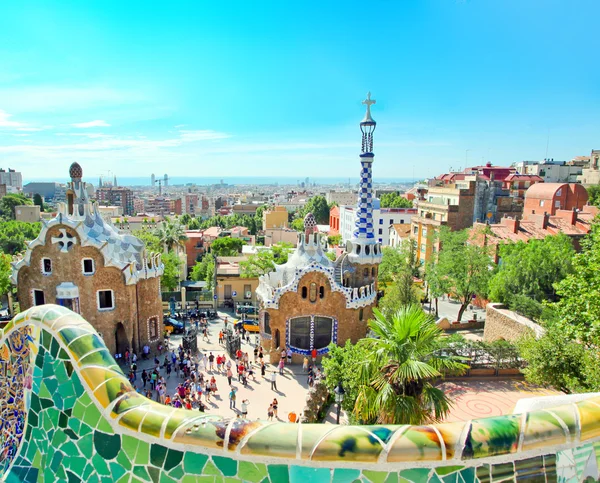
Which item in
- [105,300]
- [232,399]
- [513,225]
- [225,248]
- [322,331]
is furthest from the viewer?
[225,248]

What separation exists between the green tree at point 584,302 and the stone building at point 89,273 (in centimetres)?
1896

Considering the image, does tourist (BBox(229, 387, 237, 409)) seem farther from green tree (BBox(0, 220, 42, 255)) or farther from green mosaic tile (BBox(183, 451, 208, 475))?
green tree (BBox(0, 220, 42, 255))

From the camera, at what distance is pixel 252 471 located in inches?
138

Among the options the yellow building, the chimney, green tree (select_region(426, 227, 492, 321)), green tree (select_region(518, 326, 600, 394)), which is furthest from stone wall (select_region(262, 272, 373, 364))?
the yellow building

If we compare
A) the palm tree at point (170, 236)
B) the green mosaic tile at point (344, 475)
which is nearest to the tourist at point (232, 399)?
the green mosaic tile at point (344, 475)

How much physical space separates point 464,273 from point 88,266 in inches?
910

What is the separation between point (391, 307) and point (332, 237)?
47380mm

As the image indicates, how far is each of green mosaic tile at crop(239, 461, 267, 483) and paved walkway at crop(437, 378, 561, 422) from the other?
1453cm

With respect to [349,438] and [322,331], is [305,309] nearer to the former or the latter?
[322,331]

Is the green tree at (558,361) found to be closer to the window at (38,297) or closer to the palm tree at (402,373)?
the palm tree at (402,373)

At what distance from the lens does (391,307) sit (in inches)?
967

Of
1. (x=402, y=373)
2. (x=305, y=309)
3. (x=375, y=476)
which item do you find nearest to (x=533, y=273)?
(x=305, y=309)

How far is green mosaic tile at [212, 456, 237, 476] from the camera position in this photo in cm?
355

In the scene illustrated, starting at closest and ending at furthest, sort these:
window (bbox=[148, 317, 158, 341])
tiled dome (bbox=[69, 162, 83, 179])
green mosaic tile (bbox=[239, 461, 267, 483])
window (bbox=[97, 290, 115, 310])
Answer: green mosaic tile (bbox=[239, 461, 267, 483]) < window (bbox=[97, 290, 115, 310]) < tiled dome (bbox=[69, 162, 83, 179]) < window (bbox=[148, 317, 158, 341])
